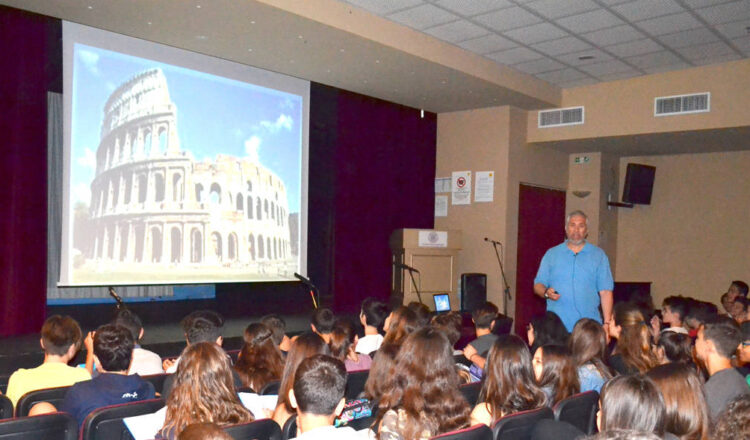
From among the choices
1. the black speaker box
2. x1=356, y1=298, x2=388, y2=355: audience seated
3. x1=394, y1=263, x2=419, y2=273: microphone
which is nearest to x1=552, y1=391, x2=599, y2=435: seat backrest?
x1=356, y1=298, x2=388, y2=355: audience seated

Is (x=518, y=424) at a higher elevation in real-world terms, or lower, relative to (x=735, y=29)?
lower

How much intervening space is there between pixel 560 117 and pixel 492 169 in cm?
107

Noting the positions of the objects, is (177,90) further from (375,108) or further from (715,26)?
(715,26)

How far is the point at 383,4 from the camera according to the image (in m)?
5.12

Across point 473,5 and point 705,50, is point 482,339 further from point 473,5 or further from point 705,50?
point 705,50

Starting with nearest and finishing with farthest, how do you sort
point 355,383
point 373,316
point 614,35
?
point 355,383, point 373,316, point 614,35

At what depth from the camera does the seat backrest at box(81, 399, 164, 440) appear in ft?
6.73

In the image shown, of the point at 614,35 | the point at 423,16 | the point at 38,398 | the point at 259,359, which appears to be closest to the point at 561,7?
the point at 614,35

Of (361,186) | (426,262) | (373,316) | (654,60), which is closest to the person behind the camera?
(373,316)

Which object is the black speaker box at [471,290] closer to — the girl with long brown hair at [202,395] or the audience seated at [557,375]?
the audience seated at [557,375]

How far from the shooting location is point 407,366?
2209 mm

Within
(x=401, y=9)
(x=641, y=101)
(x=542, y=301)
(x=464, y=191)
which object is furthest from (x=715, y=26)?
(x=542, y=301)

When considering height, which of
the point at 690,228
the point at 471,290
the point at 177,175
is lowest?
the point at 471,290

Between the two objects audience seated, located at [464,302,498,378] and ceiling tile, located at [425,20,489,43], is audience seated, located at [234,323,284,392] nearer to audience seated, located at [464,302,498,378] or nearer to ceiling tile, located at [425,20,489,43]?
audience seated, located at [464,302,498,378]
